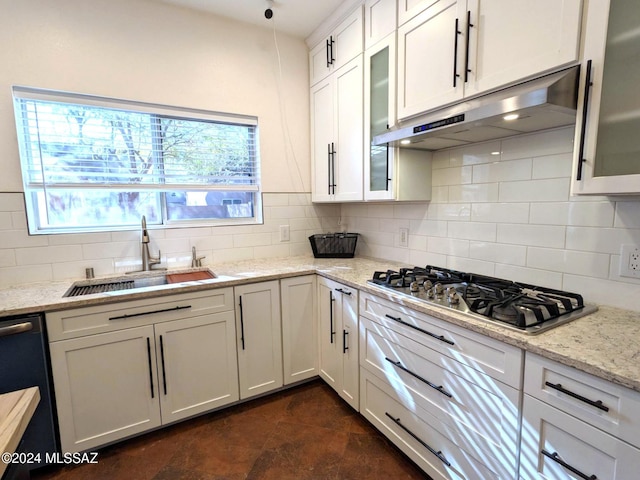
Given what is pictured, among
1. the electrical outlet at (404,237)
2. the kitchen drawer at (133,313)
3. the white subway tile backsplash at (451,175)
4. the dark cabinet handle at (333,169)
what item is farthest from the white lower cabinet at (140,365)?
the white subway tile backsplash at (451,175)

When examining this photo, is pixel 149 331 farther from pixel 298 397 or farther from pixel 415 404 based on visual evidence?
pixel 415 404

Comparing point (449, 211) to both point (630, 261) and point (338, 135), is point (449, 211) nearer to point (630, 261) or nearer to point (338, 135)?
point (630, 261)

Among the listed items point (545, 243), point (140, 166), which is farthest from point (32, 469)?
point (545, 243)

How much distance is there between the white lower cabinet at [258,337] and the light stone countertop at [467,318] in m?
0.10

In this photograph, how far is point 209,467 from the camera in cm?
170

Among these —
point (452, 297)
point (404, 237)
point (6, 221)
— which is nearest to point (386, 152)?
point (404, 237)

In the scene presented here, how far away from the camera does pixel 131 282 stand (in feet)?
6.97

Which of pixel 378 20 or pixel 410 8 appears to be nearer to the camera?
pixel 410 8

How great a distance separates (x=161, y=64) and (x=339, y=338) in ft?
7.20

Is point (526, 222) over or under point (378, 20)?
under

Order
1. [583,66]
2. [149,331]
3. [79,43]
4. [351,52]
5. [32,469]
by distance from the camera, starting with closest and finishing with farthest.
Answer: [583,66], [32,469], [149,331], [79,43], [351,52]

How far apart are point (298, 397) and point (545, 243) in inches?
70.4

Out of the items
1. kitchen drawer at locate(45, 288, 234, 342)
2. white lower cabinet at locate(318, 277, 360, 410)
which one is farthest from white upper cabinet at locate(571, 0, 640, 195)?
kitchen drawer at locate(45, 288, 234, 342)

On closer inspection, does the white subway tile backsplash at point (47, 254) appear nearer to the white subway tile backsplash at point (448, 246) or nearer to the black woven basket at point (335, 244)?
the black woven basket at point (335, 244)
